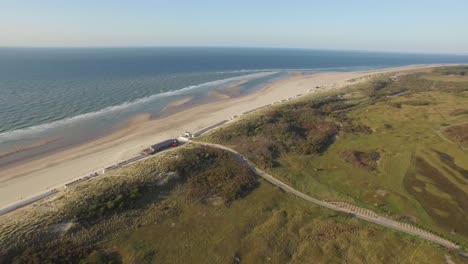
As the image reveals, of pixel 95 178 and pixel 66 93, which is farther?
pixel 66 93

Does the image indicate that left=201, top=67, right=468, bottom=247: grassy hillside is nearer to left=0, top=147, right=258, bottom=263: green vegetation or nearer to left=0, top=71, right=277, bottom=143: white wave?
left=0, top=147, right=258, bottom=263: green vegetation

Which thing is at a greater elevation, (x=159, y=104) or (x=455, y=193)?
(x=455, y=193)

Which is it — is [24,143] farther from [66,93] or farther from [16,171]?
[66,93]

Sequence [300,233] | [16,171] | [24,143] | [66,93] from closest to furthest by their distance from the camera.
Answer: [300,233] → [16,171] → [24,143] → [66,93]

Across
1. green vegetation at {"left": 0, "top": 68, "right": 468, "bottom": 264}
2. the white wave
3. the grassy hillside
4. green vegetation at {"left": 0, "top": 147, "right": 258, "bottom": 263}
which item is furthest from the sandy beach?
the grassy hillside

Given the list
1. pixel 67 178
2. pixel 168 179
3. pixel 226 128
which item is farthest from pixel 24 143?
pixel 226 128

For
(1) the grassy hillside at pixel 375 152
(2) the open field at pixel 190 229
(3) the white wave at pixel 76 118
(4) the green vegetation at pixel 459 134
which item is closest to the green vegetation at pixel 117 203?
(2) the open field at pixel 190 229

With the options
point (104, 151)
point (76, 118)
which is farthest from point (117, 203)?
point (76, 118)

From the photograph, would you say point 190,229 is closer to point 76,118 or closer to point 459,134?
point 76,118
